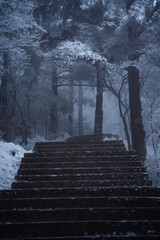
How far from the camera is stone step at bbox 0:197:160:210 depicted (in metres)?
4.46

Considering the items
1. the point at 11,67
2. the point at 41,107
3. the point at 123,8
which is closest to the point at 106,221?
the point at 123,8

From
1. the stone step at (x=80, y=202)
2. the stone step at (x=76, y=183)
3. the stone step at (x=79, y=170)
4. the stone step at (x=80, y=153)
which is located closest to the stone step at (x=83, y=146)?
the stone step at (x=80, y=153)

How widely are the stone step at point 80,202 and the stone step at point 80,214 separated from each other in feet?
0.83

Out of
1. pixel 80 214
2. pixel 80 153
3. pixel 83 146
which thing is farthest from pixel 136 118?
pixel 80 214

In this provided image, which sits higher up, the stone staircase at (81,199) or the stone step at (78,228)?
the stone staircase at (81,199)

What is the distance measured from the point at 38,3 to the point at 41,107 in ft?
28.9

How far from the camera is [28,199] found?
4.51m

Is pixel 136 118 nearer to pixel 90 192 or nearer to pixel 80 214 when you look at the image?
pixel 90 192

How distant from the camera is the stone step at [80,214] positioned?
4.13 m

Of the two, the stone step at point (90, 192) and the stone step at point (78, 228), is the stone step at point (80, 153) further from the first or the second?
the stone step at point (78, 228)

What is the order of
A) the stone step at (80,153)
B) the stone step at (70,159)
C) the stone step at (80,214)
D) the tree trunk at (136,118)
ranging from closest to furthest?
the stone step at (80,214) < the stone step at (70,159) < the stone step at (80,153) < the tree trunk at (136,118)

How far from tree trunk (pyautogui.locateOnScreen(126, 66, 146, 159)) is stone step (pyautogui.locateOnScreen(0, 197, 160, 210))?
590 centimetres

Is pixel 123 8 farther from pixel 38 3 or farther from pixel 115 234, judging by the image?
pixel 115 234

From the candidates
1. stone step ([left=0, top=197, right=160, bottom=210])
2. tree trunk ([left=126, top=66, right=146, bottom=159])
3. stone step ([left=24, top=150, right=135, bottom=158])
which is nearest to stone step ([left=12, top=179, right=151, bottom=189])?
stone step ([left=0, top=197, right=160, bottom=210])
